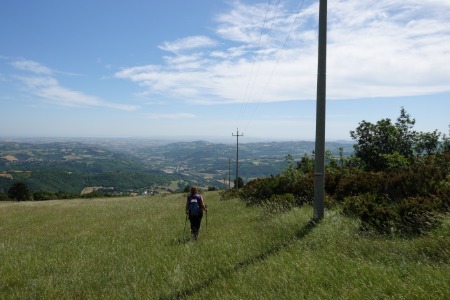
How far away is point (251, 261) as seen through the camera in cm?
673

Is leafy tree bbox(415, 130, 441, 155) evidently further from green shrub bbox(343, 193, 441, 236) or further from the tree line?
green shrub bbox(343, 193, 441, 236)

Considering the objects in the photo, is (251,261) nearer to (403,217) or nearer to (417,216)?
(403,217)

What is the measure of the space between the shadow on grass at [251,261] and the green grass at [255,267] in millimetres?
21

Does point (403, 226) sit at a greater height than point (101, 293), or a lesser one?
greater

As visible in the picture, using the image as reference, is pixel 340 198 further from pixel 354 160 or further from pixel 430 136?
pixel 430 136

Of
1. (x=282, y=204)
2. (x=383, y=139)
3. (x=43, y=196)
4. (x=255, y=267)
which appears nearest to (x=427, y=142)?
(x=383, y=139)

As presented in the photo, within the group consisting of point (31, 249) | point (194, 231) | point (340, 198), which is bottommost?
point (31, 249)

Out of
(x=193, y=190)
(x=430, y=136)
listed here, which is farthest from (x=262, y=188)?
(x=430, y=136)

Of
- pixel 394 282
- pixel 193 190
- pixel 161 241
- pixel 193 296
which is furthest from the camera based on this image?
pixel 193 190

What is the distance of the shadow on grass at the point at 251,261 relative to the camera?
564cm

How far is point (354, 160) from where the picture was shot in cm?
4478

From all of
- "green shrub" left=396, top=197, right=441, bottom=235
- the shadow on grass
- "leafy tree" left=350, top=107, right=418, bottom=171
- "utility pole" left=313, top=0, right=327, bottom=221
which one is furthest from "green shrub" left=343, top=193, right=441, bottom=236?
"leafy tree" left=350, top=107, right=418, bottom=171

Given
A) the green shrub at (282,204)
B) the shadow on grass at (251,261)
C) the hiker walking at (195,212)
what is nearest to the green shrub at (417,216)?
the shadow on grass at (251,261)

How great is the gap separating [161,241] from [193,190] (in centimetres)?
199
